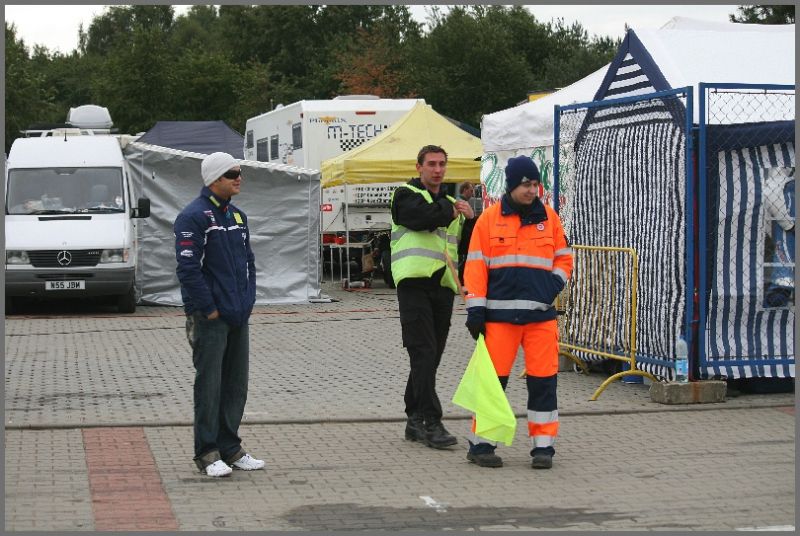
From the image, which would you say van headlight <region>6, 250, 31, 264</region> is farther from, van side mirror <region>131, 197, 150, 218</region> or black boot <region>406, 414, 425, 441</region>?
black boot <region>406, 414, 425, 441</region>

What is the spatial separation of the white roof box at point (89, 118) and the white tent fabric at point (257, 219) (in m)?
8.84

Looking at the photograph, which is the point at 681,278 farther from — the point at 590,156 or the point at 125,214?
Answer: the point at 125,214

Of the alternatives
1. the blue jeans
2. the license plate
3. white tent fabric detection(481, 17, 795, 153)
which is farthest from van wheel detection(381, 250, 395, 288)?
the blue jeans

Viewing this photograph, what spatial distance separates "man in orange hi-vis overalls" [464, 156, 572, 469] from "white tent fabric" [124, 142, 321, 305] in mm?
12228

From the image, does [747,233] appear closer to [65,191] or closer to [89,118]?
[65,191]

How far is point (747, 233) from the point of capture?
426 inches

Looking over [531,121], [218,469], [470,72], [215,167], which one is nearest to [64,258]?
[531,121]

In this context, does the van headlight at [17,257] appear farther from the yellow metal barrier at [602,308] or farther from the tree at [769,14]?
the tree at [769,14]

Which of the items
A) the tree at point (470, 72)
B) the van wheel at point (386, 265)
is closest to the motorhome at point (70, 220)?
the van wheel at point (386, 265)

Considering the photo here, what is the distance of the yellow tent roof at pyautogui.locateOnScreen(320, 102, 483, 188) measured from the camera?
22.0 meters

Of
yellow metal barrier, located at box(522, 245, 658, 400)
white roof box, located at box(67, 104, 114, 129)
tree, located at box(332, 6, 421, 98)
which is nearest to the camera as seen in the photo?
yellow metal barrier, located at box(522, 245, 658, 400)

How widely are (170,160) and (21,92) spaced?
1211 inches

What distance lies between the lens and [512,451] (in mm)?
8758

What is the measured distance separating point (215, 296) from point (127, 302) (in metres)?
12.0
